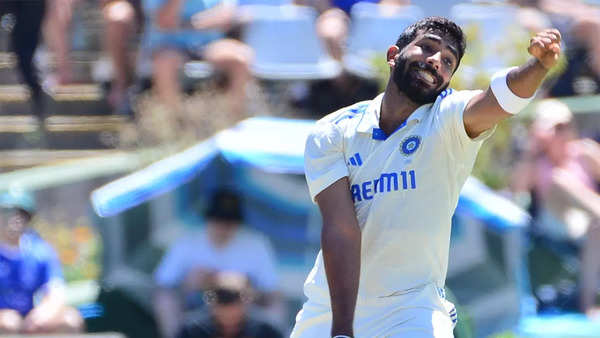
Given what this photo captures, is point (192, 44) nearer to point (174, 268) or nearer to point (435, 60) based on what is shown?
point (174, 268)

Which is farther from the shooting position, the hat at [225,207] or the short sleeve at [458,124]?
the hat at [225,207]

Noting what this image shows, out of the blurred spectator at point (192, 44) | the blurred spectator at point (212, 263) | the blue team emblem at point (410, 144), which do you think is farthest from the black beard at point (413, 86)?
the blurred spectator at point (192, 44)

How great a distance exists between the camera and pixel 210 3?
9141mm

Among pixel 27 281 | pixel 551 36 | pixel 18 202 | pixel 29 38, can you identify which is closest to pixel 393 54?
pixel 551 36

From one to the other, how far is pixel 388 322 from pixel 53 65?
6.35 metres

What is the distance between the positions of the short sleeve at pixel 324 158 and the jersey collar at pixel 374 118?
73mm

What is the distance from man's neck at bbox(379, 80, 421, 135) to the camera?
12.6 feet

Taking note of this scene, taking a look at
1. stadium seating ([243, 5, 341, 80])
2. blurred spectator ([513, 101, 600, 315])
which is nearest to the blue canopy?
blurred spectator ([513, 101, 600, 315])

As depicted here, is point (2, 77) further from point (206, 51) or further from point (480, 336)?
point (480, 336)

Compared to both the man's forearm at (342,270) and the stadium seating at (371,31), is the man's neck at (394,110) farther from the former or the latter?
the stadium seating at (371,31)

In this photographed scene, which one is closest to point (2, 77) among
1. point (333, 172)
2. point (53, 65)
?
point (53, 65)

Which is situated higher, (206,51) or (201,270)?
(206,51)

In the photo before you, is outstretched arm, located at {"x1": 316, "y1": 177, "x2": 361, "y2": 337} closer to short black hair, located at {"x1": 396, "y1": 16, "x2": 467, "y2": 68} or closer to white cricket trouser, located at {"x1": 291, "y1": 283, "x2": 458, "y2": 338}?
white cricket trouser, located at {"x1": 291, "y1": 283, "x2": 458, "y2": 338}

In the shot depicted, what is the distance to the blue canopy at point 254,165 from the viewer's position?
727 cm
